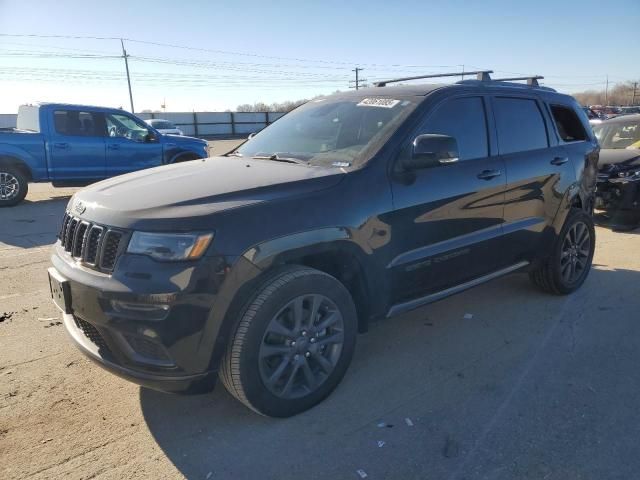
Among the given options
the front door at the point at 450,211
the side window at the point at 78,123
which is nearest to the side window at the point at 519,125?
the front door at the point at 450,211

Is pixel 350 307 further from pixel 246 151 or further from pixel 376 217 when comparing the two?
pixel 246 151

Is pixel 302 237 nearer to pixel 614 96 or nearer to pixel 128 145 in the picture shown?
pixel 128 145

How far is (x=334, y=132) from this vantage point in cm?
373

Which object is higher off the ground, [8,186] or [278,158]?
[278,158]

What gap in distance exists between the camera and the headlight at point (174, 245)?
2.51 metres

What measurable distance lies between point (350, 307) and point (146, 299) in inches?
47.0

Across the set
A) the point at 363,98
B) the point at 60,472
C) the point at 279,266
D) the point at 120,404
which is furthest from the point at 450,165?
the point at 60,472

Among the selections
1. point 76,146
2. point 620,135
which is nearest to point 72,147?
point 76,146

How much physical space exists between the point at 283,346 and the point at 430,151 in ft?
4.88

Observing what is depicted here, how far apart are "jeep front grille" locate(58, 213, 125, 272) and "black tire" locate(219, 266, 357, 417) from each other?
2.41 feet

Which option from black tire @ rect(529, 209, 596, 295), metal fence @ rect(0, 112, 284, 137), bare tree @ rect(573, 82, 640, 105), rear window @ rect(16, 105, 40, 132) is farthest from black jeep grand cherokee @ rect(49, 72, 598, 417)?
bare tree @ rect(573, 82, 640, 105)

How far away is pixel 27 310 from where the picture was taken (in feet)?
14.7

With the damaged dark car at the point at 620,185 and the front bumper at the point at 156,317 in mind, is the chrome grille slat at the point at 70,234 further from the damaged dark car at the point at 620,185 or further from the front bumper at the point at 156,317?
the damaged dark car at the point at 620,185

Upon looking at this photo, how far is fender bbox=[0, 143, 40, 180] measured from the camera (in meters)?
9.59
